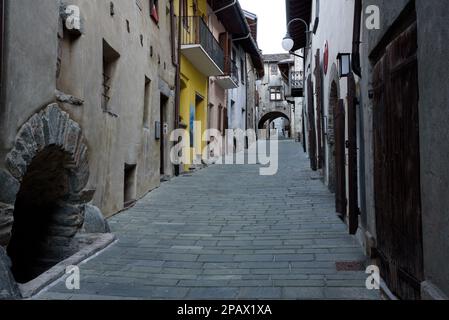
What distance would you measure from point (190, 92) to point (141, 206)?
20.7 ft

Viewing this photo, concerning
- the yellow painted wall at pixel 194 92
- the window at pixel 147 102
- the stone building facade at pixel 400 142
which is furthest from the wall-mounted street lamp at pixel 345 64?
the yellow painted wall at pixel 194 92

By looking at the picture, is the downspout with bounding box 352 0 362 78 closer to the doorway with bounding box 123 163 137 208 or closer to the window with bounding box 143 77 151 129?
the doorway with bounding box 123 163 137 208

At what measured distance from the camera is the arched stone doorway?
5.06 meters

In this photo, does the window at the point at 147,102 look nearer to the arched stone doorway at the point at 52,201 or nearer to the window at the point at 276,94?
the arched stone doorway at the point at 52,201

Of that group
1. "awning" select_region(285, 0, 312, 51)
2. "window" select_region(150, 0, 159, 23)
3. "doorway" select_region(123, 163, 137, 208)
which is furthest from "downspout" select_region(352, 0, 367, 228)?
"awning" select_region(285, 0, 312, 51)

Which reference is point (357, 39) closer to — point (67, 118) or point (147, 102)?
point (67, 118)

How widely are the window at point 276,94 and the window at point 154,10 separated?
106 feet

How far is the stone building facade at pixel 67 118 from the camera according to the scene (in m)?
4.05

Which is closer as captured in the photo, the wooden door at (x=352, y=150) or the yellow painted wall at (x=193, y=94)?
the wooden door at (x=352, y=150)

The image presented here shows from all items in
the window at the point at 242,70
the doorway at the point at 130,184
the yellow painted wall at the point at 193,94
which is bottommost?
the doorway at the point at 130,184

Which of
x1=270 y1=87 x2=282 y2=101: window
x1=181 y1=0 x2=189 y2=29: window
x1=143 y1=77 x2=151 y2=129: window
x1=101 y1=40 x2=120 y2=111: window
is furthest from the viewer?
x1=270 y1=87 x2=282 y2=101: window

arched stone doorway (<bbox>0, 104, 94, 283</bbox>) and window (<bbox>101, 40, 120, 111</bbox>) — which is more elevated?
window (<bbox>101, 40, 120, 111</bbox>)

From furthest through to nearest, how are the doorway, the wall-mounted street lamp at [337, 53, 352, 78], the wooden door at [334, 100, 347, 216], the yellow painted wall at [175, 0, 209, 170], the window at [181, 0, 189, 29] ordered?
the yellow painted wall at [175, 0, 209, 170] < the window at [181, 0, 189, 29] < the doorway < the wooden door at [334, 100, 347, 216] < the wall-mounted street lamp at [337, 53, 352, 78]

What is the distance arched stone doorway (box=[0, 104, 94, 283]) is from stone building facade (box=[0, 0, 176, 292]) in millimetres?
12
